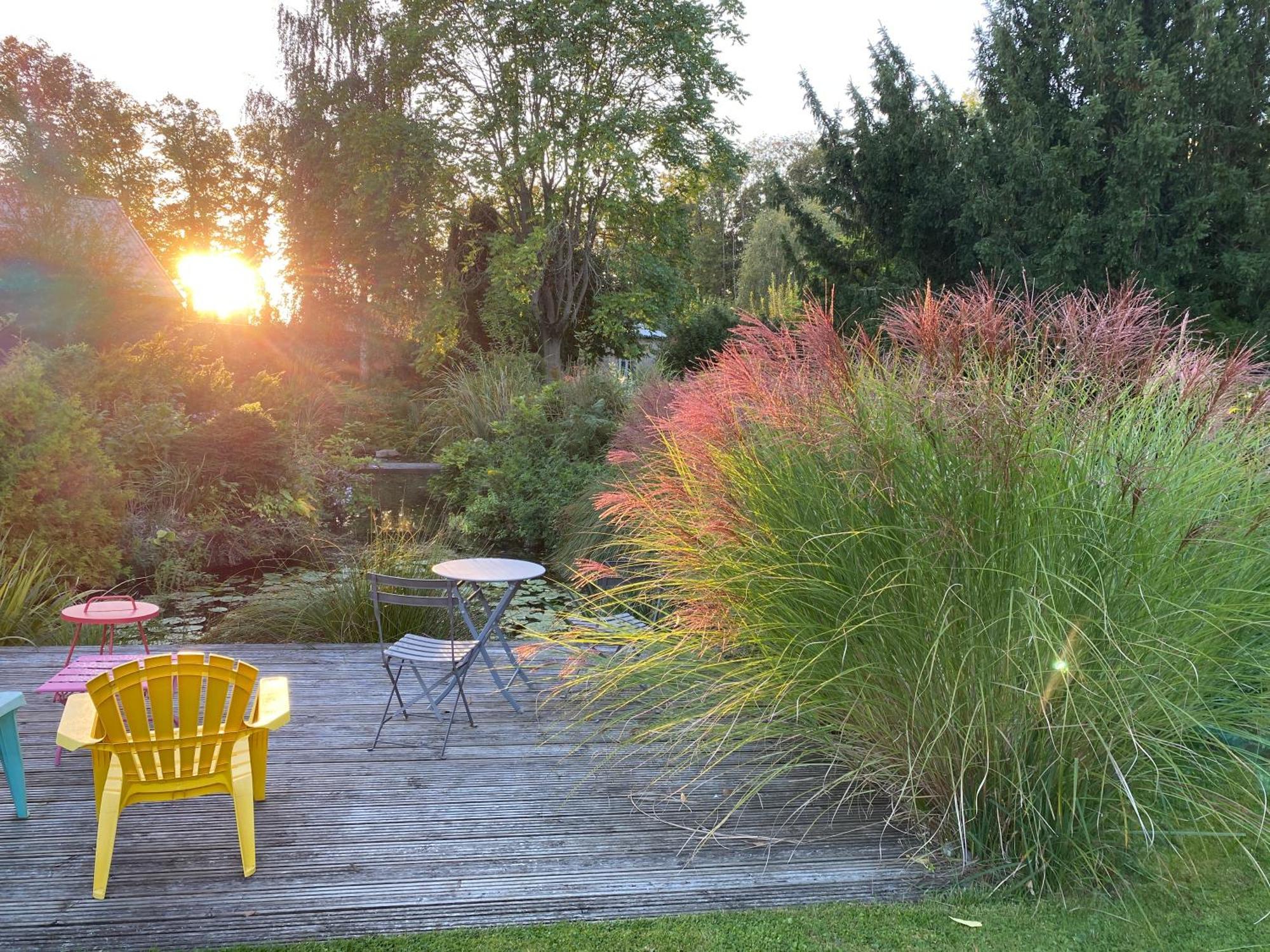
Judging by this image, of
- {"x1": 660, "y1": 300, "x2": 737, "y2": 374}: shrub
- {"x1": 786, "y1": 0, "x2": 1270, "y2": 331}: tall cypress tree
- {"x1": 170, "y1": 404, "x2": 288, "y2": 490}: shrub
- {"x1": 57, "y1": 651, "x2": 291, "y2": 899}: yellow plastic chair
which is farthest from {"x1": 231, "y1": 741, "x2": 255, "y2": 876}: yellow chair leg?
{"x1": 660, "y1": 300, "x2": 737, "y2": 374}: shrub

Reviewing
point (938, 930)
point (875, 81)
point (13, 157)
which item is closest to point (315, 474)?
point (938, 930)

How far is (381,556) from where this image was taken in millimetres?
6203

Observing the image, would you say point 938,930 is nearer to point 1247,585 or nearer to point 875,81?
point 1247,585

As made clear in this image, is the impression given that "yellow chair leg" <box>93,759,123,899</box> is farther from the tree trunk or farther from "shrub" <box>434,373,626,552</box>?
the tree trunk

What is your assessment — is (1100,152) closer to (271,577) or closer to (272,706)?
(271,577)

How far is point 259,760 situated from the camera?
10.2 feet

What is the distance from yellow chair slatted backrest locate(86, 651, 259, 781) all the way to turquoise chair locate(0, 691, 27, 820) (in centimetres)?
53

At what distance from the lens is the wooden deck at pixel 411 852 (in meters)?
2.43

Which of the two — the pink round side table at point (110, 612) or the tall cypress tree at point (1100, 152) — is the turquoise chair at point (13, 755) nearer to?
the pink round side table at point (110, 612)

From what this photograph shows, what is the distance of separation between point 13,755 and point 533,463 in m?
7.37

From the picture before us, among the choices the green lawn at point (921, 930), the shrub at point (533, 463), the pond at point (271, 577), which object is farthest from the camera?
the shrub at point (533, 463)

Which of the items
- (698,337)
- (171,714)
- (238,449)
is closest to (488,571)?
(171,714)

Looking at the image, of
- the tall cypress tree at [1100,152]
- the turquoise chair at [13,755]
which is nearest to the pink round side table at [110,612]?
the turquoise chair at [13,755]

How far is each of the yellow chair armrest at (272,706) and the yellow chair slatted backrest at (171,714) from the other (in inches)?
2.7
